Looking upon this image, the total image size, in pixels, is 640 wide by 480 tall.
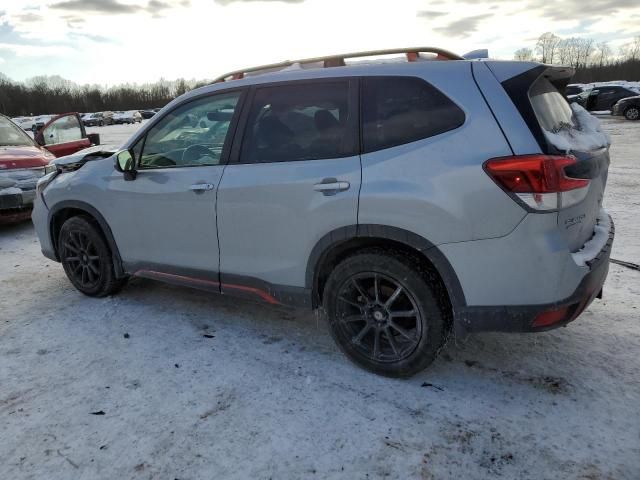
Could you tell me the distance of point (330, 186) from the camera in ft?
9.91

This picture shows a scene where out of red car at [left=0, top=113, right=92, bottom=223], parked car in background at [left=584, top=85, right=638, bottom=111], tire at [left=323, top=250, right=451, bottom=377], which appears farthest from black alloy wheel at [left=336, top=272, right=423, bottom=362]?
parked car in background at [left=584, top=85, right=638, bottom=111]

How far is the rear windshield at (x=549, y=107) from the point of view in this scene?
2721 mm

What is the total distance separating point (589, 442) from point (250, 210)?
232 centimetres

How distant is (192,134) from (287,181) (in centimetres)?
108

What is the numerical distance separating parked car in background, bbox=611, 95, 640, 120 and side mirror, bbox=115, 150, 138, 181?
25.1 m

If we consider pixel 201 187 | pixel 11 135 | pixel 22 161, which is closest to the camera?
pixel 201 187

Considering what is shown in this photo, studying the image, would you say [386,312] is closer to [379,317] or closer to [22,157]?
[379,317]

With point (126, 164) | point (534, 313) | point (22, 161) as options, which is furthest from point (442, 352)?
point (22, 161)

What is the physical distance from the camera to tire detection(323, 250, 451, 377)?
2908mm

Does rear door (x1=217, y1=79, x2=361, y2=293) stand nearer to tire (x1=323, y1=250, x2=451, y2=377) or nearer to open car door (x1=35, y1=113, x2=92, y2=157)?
tire (x1=323, y1=250, x2=451, y2=377)

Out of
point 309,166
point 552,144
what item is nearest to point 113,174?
point 309,166

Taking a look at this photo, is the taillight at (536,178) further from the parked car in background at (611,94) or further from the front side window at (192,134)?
the parked car in background at (611,94)

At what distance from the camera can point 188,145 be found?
12.6ft

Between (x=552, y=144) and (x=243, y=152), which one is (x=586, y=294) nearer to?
(x=552, y=144)
